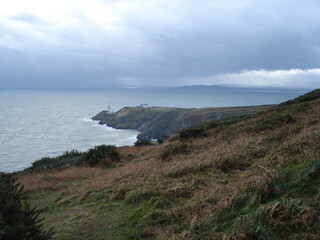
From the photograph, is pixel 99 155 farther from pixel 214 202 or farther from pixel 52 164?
pixel 214 202

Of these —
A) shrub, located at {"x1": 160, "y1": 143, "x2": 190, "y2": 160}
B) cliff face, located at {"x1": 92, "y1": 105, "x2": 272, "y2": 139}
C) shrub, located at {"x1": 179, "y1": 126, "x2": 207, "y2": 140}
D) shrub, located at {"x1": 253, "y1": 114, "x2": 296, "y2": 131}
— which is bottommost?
cliff face, located at {"x1": 92, "y1": 105, "x2": 272, "y2": 139}

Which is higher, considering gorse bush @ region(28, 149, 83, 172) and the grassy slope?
the grassy slope

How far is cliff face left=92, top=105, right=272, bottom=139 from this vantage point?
88.4m

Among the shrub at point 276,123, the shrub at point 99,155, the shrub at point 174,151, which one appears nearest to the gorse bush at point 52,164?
the shrub at point 99,155

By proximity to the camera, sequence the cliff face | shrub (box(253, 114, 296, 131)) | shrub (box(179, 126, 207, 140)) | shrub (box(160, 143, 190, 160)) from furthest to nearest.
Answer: the cliff face, shrub (box(179, 126, 207, 140)), shrub (box(253, 114, 296, 131)), shrub (box(160, 143, 190, 160))

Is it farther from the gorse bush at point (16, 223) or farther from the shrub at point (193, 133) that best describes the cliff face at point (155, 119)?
the gorse bush at point (16, 223)

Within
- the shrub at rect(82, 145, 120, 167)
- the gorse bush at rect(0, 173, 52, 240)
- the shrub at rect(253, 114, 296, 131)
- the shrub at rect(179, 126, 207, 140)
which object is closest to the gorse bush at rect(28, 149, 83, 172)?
the shrub at rect(82, 145, 120, 167)

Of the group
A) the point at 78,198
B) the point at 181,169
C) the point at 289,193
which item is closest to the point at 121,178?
the point at 78,198

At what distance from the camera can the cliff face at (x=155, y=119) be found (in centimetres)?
8844

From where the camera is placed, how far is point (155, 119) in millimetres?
112250

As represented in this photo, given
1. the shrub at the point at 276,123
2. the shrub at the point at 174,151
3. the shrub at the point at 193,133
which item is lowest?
the shrub at the point at 174,151

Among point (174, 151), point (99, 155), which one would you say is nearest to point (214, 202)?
point (174, 151)

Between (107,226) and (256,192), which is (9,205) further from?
(256,192)

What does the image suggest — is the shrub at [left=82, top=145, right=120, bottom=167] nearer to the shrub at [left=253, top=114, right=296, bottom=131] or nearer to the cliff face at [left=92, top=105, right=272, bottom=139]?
the shrub at [left=253, top=114, right=296, bottom=131]
